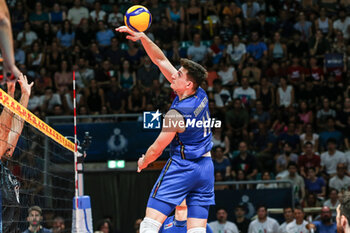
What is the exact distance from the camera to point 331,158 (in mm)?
14805

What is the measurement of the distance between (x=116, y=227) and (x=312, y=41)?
28.1 ft

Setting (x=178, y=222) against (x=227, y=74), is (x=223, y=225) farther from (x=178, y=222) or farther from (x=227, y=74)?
(x=178, y=222)

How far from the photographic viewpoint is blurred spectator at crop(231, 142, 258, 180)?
14555 mm

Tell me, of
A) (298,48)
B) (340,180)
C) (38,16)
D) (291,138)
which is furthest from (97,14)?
(340,180)

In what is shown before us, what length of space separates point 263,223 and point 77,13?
10.2 m

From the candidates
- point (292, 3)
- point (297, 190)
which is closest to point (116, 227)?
point (297, 190)

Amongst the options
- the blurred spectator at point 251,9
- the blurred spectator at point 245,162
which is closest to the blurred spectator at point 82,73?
the blurred spectator at point 245,162

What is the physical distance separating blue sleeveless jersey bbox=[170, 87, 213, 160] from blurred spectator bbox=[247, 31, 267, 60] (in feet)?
39.9

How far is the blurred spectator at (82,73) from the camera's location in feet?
56.4

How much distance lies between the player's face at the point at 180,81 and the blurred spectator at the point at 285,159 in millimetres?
8777

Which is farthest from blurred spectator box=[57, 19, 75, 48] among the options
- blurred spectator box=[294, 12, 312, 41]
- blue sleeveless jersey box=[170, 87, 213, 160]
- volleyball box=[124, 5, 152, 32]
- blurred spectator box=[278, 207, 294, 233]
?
blue sleeveless jersey box=[170, 87, 213, 160]

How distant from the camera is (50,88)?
16406 millimetres

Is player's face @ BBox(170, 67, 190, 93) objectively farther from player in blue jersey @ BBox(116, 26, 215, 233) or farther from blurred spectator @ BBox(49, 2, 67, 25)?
blurred spectator @ BBox(49, 2, 67, 25)

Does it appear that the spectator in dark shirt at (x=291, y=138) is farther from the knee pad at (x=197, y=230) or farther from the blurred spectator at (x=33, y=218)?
the knee pad at (x=197, y=230)
